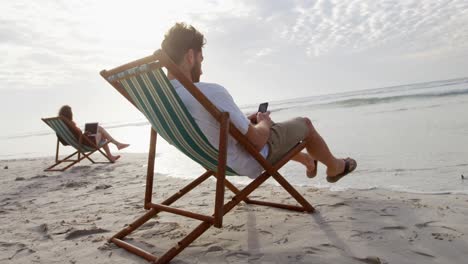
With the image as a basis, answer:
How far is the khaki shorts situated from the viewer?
2.62 meters

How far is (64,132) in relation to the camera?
7.30m

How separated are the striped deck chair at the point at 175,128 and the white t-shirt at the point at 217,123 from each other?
6 cm

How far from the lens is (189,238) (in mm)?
2182

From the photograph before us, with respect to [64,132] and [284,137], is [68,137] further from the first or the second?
[284,137]

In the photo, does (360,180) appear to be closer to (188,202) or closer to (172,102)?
(188,202)

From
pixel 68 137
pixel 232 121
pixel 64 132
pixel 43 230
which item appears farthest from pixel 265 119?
pixel 68 137

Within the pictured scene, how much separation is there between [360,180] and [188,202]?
6.01 ft

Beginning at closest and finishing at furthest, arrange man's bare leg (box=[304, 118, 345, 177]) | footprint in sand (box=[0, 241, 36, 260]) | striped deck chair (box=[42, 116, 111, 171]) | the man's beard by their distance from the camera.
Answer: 1. the man's beard
2. footprint in sand (box=[0, 241, 36, 260])
3. man's bare leg (box=[304, 118, 345, 177])
4. striped deck chair (box=[42, 116, 111, 171])

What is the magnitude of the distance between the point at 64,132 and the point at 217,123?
595cm

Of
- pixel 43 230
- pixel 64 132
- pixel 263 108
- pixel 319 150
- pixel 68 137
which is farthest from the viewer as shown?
pixel 68 137

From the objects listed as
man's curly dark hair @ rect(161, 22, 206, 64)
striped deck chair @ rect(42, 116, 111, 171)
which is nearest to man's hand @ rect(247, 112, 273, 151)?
man's curly dark hair @ rect(161, 22, 206, 64)

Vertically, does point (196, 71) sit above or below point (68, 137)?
above

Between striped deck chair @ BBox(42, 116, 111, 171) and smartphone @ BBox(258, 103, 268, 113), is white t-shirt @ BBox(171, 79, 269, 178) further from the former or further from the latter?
striped deck chair @ BBox(42, 116, 111, 171)

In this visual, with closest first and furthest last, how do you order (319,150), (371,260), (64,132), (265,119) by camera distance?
(371,260), (265,119), (319,150), (64,132)
